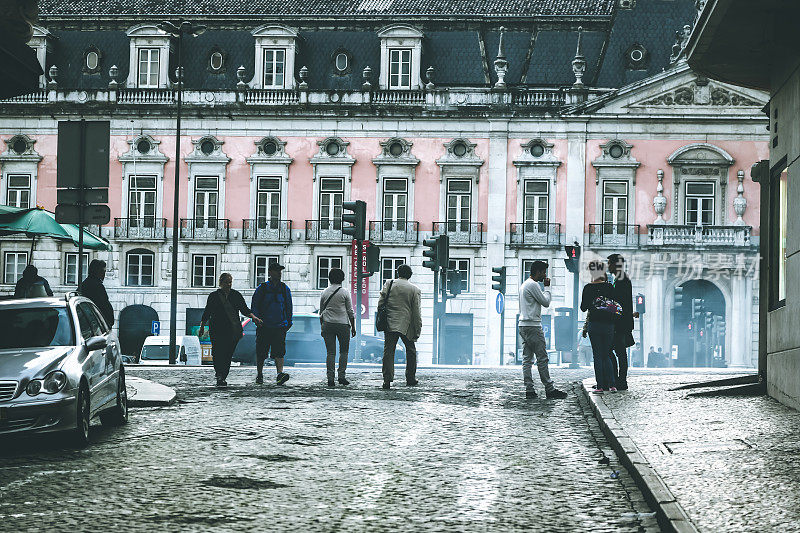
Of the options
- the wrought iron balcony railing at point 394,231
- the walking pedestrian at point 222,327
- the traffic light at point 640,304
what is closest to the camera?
the walking pedestrian at point 222,327

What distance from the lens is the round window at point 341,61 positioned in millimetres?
55656

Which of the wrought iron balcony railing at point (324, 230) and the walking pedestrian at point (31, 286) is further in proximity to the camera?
the wrought iron balcony railing at point (324, 230)

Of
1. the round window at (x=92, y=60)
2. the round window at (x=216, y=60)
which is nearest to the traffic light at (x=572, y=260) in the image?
Answer: the round window at (x=216, y=60)

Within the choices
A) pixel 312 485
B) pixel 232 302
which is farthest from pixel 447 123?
pixel 312 485

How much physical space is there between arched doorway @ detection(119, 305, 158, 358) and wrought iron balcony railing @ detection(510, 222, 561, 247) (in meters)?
16.2

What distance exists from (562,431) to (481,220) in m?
42.2

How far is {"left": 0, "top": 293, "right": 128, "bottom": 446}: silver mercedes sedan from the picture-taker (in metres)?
10.4

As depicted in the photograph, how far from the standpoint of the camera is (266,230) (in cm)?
5572

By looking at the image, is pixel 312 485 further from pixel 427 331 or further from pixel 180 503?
pixel 427 331

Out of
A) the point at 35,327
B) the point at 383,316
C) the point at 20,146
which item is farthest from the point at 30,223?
the point at 20,146

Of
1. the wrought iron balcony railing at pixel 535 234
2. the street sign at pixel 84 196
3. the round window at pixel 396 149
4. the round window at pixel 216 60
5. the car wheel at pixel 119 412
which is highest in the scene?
the round window at pixel 216 60

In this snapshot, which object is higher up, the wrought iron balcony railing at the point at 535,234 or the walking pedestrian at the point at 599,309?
the wrought iron balcony railing at the point at 535,234

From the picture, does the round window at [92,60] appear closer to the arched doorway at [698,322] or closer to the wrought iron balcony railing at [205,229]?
the wrought iron balcony railing at [205,229]

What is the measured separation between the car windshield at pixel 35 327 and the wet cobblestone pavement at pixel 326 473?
36.0 inches
